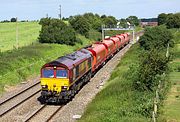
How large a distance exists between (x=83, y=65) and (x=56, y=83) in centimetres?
650

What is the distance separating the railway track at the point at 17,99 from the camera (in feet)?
98.7

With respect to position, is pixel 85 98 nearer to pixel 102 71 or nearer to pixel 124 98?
pixel 124 98

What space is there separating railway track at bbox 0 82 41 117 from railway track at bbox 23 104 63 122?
2.39 meters

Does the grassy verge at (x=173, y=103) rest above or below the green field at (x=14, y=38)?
Result: below

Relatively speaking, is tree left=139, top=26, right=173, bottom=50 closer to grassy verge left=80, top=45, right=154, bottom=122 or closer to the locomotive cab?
grassy verge left=80, top=45, right=154, bottom=122

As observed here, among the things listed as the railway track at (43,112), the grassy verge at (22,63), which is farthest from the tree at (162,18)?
the railway track at (43,112)

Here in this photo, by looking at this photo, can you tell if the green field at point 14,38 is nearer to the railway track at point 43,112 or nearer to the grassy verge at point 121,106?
the railway track at point 43,112

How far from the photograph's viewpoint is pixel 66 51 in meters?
70.3

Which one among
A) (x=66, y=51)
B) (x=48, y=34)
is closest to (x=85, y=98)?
(x=66, y=51)

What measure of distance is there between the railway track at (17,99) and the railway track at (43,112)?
93.9 inches

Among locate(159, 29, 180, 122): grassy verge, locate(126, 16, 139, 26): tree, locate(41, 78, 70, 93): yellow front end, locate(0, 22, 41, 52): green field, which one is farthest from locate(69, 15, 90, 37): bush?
locate(126, 16, 139, 26): tree

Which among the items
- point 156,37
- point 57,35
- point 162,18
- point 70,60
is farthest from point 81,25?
point 70,60

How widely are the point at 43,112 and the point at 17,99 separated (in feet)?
19.0

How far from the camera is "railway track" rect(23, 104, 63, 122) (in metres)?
26.5
